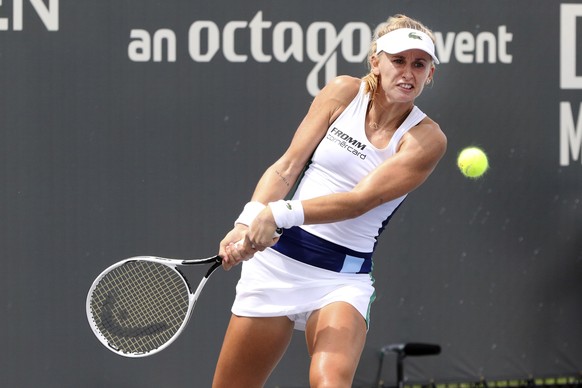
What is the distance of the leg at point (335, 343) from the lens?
3367mm

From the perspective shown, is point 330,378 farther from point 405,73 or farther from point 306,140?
point 405,73

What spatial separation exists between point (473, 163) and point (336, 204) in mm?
1788

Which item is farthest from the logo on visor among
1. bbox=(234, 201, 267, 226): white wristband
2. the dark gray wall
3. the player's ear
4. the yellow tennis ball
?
the dark gray wall

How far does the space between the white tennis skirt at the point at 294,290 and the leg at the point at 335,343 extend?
0.15ft

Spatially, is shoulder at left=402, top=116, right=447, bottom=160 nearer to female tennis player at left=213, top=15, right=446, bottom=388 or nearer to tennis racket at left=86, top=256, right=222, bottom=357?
female tennis player at left=213, top=15, right=446, bottom=388

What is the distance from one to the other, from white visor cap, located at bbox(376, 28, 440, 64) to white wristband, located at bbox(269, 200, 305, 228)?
64 centimetres

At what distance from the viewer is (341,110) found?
3715 millimetres

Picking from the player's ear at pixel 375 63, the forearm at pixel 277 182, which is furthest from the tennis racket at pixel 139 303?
the player's ear at pixel 375 63

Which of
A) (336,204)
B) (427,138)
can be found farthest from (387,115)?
(336,204)

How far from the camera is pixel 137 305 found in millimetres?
4125

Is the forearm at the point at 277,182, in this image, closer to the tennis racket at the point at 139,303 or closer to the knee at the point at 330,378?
the tennis racket at the point at 139,303

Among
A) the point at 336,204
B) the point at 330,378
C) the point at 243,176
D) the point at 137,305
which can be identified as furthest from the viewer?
the point at 243,176

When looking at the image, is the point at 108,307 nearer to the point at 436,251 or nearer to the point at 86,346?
the point at 86,346

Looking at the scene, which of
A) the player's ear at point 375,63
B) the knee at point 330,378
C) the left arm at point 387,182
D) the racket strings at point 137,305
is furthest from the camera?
the racket strings at point 137,305
